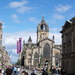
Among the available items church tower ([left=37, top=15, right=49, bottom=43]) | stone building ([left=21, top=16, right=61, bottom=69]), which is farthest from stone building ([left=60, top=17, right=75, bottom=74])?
church tower ([left=37, top=15, right=49, bottom=43])

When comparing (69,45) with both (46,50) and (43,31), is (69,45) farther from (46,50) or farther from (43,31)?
(43,31)

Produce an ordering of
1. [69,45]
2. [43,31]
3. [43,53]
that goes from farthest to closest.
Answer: [43,31] → [43,53] → [69,45]

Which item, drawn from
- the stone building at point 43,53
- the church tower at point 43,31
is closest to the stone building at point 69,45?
the stone building at point 43,53

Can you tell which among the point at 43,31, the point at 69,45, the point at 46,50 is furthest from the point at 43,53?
the point at 69,45

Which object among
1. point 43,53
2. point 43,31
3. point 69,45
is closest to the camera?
point 69,45

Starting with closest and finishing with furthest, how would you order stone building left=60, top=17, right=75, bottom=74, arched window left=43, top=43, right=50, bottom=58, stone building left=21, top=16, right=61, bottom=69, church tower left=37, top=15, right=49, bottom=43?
stone building left=60, top=17, right=75, bottom=74
stone building left=21, top=16, right=61, bottom=69
arched window left=43, top=43, right=50, bottom=58
church tower left=37, top=15, right=49, bottom=43

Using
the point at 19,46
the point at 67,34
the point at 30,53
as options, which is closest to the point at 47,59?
the point at 30,53

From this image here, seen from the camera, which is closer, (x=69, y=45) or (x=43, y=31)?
(x=69, y=45)

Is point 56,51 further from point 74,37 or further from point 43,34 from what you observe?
point 74,37

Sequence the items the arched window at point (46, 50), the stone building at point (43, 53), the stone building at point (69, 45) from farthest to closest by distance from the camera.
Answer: the arched window at point (46, 50) → the stone building at point (43, 53) → the stone building at point (69, 45)

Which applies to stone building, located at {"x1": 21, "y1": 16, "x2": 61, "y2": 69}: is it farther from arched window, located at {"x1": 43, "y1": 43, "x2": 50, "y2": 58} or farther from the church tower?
the church tower

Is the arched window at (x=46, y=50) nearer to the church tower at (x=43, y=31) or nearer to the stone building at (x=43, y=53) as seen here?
the stone building at (x=43, y=53)

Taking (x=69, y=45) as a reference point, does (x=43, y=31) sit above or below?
above

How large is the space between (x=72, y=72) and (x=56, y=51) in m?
52.5
